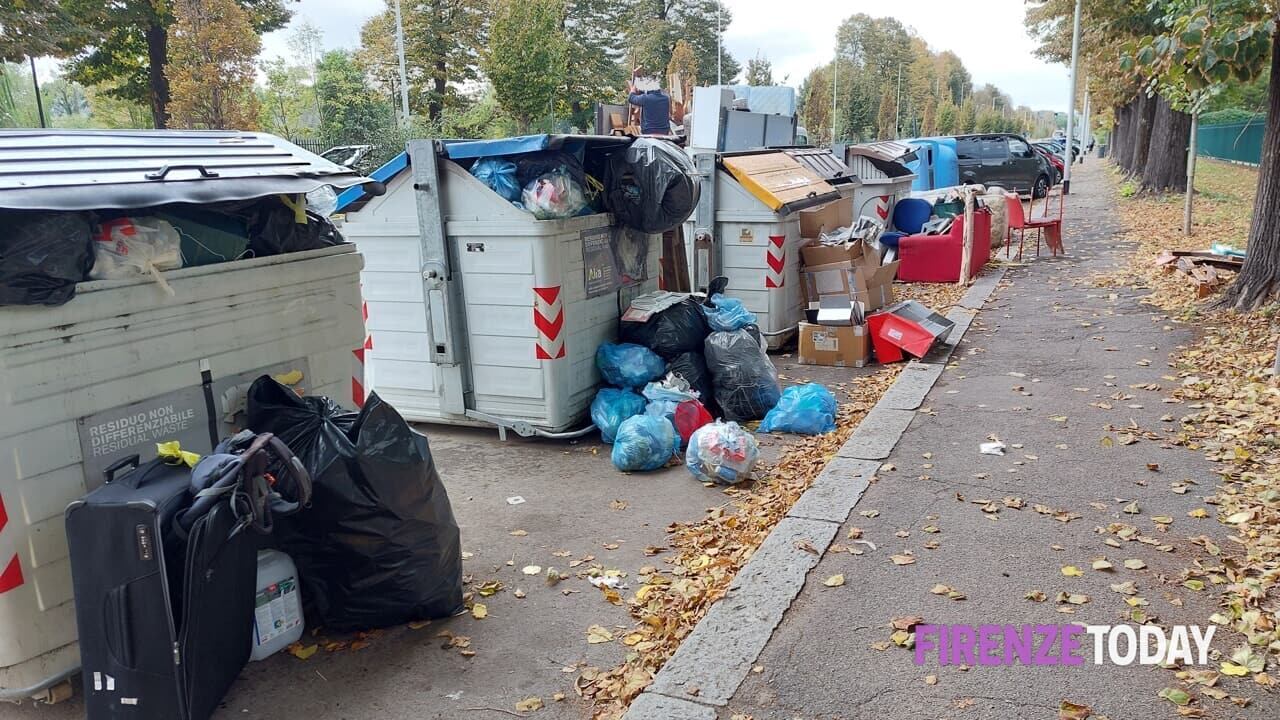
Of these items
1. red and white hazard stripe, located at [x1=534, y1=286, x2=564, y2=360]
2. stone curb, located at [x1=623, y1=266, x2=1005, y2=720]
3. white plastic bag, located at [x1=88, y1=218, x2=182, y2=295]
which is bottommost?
stone curb, located at [x1=623, y1=266, x2=1005, y2=720]

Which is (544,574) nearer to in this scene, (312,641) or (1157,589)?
(312,641)

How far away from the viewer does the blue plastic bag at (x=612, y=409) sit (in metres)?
5.87

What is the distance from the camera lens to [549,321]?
565 centimetres

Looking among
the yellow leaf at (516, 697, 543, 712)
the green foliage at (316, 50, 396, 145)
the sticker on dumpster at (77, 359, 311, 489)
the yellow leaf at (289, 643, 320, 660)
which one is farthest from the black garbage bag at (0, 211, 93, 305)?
the green foliage at (316, 50, 396, 145)

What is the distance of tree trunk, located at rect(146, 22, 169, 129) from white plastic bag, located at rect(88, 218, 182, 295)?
988 inches

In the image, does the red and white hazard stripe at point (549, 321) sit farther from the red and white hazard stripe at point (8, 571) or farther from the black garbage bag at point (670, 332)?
the red and white hazard stripe at point (8, 571)

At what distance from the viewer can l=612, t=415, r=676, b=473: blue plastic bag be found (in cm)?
535

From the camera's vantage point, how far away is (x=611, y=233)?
6199mm

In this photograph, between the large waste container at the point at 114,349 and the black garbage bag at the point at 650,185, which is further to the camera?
the black garbage bag at the point at 650,185

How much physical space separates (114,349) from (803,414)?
426 cm

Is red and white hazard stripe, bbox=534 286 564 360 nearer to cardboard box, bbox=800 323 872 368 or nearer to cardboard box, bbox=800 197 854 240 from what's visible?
cardboard box, bbox=800 323 872 368

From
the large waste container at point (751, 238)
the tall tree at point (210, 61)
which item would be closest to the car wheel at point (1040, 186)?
the large waste container at point (751, 238)

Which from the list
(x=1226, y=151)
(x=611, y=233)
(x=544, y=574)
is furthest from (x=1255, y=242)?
(x=1226, y=151)

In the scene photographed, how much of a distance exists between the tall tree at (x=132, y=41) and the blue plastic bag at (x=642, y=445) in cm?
2151
